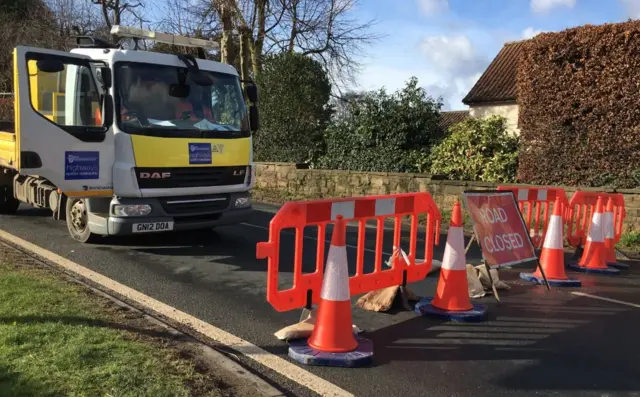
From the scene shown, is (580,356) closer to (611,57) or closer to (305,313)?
(305,313)

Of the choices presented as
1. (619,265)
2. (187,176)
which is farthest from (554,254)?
(187,176)

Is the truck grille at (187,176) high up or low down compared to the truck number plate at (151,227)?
up

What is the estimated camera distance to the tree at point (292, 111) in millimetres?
17188

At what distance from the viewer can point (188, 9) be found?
2377 cm

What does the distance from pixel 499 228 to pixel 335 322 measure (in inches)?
112

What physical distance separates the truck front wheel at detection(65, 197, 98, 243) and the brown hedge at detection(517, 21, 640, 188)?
909 centimetres

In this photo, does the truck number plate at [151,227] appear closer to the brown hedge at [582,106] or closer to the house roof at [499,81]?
the brown hedge at [582,106]

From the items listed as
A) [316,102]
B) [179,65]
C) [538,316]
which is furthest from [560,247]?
[316,102]

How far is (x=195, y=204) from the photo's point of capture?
7.74 m

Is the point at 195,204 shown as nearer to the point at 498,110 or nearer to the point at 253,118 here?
the point at 253,118

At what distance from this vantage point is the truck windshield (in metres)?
7.31

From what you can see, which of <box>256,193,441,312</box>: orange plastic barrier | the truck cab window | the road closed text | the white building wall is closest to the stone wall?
the road closed text

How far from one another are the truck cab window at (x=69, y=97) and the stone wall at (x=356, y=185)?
7.93m

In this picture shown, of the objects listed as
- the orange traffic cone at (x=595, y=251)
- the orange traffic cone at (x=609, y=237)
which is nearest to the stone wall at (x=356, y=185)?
the orange traffic cone at (x=609, y=237)
